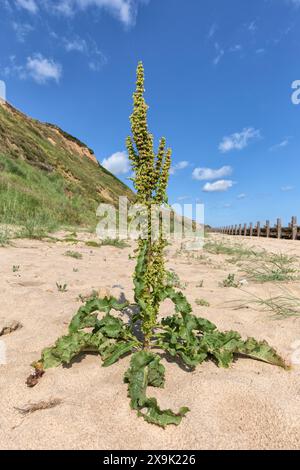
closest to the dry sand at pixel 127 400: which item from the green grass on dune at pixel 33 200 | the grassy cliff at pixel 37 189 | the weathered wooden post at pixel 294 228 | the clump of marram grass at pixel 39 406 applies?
the clump of marram grass at pixel 39 406

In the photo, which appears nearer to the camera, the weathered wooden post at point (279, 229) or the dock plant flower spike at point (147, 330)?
the dock plant flower spike at point (147, 330)

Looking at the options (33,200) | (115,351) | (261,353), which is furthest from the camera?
(33,200)

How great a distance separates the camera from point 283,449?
5.14 ft

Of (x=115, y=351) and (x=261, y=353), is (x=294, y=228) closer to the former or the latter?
(x=261, y=353)

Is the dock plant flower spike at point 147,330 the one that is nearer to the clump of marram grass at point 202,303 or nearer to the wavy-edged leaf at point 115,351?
the wavy-edged leaf at point 115,351

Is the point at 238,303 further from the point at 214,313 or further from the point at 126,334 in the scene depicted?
the point at 126,334

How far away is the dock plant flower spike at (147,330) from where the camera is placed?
209 cm

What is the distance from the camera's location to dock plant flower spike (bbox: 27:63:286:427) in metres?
2.09

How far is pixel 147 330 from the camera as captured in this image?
2318 millimetres

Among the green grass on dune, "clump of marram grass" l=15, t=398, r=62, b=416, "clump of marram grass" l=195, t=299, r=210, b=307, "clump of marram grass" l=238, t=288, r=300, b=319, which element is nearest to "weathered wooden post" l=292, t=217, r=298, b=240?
the green grass on dune

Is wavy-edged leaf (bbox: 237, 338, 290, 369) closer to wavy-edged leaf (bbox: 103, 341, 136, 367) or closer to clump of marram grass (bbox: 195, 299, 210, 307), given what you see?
wavy-edged leaf (bbox: 103, 341, 136, 367)

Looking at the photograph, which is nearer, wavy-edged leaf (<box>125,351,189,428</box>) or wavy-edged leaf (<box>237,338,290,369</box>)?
wavy-edged leaf (<box>125,351,189,428</box>)

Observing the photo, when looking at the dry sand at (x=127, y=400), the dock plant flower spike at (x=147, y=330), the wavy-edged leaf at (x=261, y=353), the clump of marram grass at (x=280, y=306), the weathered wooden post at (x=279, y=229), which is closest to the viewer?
the dry sand at (x=127, y=400)

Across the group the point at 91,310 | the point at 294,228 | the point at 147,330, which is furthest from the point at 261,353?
the point at 294,228
